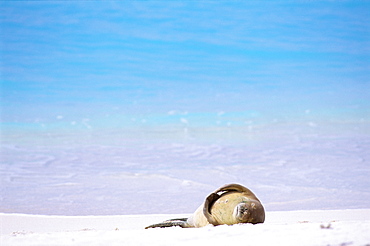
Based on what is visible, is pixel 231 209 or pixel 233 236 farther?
pixel 231 209

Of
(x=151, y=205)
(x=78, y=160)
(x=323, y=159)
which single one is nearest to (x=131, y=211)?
Answer: (x=151, y=205)

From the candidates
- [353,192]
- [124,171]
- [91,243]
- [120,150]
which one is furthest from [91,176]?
[91,243]

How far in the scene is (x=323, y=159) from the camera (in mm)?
12297

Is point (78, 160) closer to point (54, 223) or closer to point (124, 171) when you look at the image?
point (124, 171)

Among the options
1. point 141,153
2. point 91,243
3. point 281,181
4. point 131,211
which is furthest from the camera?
point 141,153

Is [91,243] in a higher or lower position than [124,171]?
higher

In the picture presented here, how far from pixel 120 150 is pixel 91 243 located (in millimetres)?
10375

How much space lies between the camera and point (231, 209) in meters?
4.48

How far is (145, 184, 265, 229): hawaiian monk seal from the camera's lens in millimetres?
4332

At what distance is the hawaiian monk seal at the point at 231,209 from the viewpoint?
14.2 feet

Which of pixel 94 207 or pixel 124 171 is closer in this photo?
pixel 94 207

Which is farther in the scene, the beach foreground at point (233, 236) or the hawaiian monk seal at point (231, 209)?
the hawaiian monk seal at point (231, 209)

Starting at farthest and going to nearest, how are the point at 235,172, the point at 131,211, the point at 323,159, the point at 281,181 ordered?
the point at 323,159 → the point at 235,172 → the point at 281,181 → the point at 131,211

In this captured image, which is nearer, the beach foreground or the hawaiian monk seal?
the beach foreground
